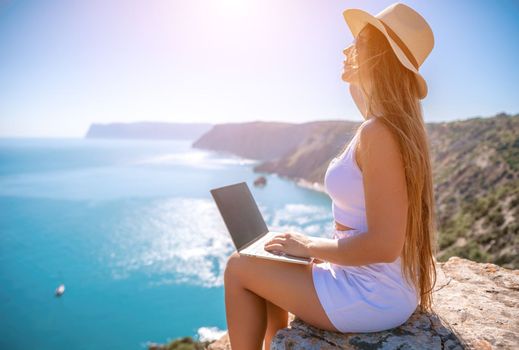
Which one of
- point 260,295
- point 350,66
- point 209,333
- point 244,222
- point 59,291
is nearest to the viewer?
point 350,66

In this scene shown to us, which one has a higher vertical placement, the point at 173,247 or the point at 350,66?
the point at 350,66

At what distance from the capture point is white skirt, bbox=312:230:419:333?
149cm

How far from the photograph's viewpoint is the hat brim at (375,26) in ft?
4.25

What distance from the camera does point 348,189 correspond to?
144 cm

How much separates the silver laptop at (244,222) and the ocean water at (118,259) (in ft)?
83.8

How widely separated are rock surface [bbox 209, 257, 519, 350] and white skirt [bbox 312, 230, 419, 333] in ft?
0.39

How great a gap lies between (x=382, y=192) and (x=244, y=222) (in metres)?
0.95

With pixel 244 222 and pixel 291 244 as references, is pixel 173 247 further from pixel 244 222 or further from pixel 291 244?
pixel 291 244

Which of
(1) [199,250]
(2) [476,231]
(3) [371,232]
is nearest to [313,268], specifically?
(3) [371,232]

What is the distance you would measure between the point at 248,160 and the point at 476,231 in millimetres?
106412

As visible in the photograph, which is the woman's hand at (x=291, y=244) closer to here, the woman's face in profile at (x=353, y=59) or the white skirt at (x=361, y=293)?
the white skirt at (x=361, y=293)

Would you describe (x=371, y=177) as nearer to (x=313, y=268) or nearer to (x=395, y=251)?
(x=395, y=251)

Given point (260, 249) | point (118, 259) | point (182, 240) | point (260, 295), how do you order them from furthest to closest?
point (182, 240) < point (118, 259) < point (260, 249) < point (260, 295)

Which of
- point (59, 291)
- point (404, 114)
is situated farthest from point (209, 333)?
point (404, 114)
